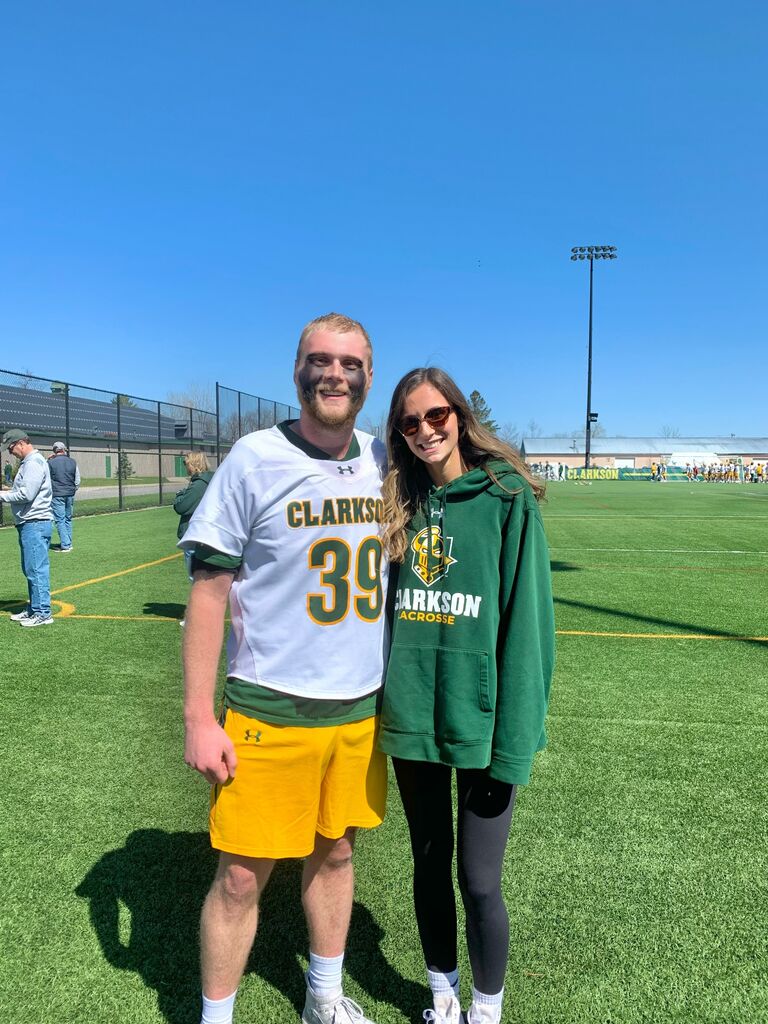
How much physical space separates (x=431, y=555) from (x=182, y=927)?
177cm

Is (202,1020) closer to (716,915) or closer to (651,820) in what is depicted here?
(716,915)

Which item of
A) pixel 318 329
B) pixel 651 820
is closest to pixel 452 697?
pixel 318 329

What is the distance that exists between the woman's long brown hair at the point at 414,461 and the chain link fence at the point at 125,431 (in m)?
13.1

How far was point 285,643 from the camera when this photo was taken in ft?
6.39

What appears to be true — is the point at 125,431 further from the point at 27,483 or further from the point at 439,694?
the point at 439,694

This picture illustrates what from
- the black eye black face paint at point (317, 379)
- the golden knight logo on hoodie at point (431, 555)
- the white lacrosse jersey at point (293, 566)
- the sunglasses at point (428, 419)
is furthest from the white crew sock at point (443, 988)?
the black eye black face paint at point (317, 379)

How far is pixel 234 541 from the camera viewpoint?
6.21ft

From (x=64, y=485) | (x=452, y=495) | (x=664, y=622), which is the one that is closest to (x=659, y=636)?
(x=664, y=622)

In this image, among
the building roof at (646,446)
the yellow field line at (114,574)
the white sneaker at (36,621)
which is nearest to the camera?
the white sneaker at (36,621)

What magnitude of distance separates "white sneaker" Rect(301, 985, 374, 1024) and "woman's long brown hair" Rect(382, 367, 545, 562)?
1363 millimetres

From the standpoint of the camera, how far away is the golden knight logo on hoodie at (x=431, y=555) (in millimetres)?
2010

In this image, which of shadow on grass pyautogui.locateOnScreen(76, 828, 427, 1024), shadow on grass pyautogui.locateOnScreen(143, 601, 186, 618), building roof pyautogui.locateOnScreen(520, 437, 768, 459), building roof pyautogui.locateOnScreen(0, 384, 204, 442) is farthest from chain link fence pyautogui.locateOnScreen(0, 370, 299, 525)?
building roof pyautogui.locateOnScreen(520, 437, 768, 459)

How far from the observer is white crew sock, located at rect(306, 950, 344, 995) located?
2.16m

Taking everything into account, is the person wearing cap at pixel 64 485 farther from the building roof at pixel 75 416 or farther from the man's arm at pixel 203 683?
Result: the man's arm at pixel 203 683
